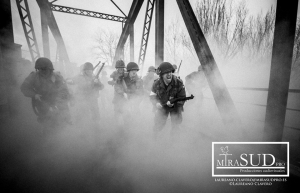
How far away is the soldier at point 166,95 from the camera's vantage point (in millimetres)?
3281

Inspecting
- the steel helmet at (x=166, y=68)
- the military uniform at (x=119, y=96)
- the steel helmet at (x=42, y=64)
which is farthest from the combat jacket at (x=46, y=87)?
the steel helmet at (x=166, y=68)

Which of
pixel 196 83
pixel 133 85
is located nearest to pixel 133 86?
pixel 133 85

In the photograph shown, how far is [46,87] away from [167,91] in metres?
3.24

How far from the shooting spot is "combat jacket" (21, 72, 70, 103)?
3.23m

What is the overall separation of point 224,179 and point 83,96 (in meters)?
4.59

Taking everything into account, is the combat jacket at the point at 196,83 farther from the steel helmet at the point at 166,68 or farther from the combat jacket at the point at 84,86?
the combat jacket at the point at 84,86

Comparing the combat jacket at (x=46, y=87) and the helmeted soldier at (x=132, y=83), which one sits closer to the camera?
the combat jacket at (x=46, y=87)

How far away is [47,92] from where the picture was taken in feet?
11.5

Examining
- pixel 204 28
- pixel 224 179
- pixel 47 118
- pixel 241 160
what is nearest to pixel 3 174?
pixel 47 118

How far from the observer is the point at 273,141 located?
1.92 meters

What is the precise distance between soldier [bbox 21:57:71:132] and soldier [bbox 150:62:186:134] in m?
2.67

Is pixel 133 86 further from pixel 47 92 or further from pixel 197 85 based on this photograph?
pixel 197 85

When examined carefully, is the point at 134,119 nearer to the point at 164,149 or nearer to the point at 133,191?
the point at 164,149

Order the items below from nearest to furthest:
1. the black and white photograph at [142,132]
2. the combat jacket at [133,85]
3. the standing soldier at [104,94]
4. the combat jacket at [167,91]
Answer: the black and white photograph at [142,132] < the combat jacket at [167,91] < the combat jacket at [133,85] < the standing soldier at [104,94]
